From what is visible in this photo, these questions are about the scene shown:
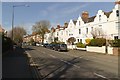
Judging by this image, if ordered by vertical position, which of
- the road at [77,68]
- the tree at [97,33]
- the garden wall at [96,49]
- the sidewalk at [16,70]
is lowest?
the road at [77,68]

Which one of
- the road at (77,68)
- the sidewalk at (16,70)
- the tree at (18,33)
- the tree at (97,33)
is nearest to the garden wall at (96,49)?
the tree at (97,33)

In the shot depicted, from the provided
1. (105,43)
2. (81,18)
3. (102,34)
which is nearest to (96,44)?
(105,43)

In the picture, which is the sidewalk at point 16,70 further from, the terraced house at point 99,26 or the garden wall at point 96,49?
the terraced house at point 99,26

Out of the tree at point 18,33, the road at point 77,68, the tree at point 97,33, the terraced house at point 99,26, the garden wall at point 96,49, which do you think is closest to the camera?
the road at point 77,68

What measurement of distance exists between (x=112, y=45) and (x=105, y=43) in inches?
213

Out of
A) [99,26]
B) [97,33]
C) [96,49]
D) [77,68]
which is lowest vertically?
[77,68]

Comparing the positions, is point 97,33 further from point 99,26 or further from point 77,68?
point 77,68

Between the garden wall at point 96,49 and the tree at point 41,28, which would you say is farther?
the tree at point 41,28

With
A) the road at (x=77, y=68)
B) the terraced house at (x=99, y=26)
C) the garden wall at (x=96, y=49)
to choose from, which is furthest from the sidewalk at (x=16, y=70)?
the terraced house at (x=99, y=26)

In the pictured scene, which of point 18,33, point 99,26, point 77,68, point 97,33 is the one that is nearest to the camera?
point 77,68

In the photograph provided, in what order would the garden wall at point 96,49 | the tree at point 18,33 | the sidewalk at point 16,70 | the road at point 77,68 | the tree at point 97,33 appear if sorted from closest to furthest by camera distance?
1. the sidewalk at point 16,70
2. the road at point 77,68
3. the garden wall at point 96,49
4. the tree at point 97,33
5. the tree at point 18,33

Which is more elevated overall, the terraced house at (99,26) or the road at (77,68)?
the terraced house at (99,26)

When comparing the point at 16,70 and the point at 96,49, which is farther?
the point at 96,49

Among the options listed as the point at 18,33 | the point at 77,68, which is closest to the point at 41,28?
the point at 18,33
